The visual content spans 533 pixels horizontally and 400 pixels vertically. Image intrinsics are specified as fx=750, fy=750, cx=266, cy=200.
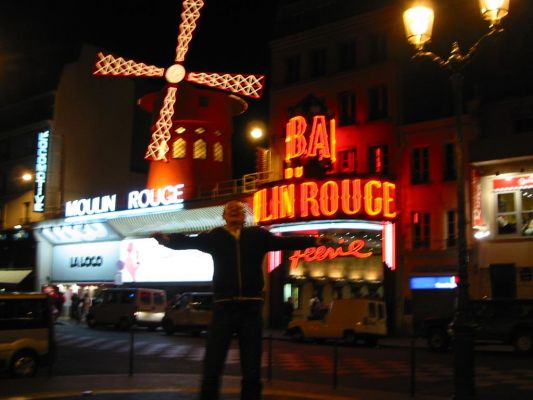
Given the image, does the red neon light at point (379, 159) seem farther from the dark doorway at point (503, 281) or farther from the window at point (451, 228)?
the dark doorway at point (503, 281)

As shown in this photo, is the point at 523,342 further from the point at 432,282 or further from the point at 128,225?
the point at 128,225

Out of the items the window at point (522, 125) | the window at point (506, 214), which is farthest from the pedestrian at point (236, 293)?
the window at point (522, 125)

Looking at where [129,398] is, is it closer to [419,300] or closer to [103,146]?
[419,300]

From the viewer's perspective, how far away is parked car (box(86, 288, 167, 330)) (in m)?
30.3

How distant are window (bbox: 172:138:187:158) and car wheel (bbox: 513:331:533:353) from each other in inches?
841

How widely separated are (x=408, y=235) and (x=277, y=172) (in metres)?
7.48

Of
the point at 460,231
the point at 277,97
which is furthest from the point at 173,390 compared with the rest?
the point at 277,97

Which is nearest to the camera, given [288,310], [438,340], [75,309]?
[438,340]

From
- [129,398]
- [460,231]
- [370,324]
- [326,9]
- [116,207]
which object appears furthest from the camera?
[116,207]

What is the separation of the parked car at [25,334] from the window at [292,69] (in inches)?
877

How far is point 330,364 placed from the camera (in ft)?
55.8

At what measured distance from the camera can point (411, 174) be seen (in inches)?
1158

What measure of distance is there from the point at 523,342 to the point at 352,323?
5.47 metres

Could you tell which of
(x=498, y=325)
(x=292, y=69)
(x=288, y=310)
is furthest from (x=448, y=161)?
(x=498, y=325)
